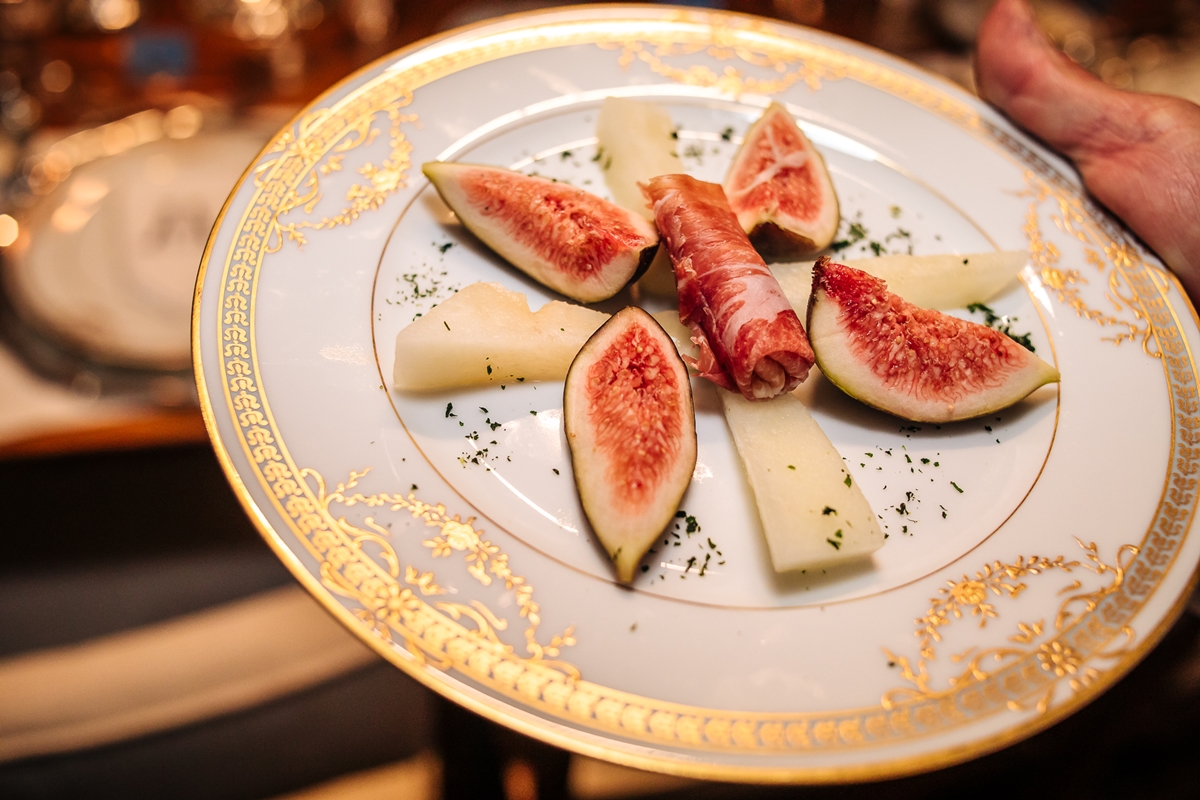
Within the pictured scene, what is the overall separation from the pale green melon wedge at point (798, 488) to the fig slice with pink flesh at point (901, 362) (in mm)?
202

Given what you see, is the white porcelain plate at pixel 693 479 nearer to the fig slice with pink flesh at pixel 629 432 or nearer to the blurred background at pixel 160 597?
the fig slice with pink flesh at pixel 629 432

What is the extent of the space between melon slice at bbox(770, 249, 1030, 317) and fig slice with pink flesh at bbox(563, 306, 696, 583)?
57 cm

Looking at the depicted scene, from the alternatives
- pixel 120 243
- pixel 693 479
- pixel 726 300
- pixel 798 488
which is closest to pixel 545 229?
pixel 726 300

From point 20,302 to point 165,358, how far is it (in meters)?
0.59

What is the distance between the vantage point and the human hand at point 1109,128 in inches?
99.6

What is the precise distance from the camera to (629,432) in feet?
6.22

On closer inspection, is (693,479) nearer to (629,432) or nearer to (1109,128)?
(629,432)

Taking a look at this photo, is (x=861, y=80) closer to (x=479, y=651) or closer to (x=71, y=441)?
(x=479, y=651)

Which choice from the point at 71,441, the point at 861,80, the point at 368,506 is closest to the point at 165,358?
the point at 71,441

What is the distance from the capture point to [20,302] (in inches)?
114

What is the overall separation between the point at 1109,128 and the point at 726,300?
184 centimetres

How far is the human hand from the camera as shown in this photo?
253 centimetres

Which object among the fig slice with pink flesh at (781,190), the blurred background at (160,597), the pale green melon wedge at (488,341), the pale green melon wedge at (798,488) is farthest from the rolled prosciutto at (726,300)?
the blurred background at (160,597)

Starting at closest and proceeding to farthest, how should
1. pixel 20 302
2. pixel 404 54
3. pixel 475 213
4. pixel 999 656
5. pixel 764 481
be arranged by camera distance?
pixel 999 656 < pixel 764 481 < pixel 475 213 < pixel 404 54 < pixel 20 302
